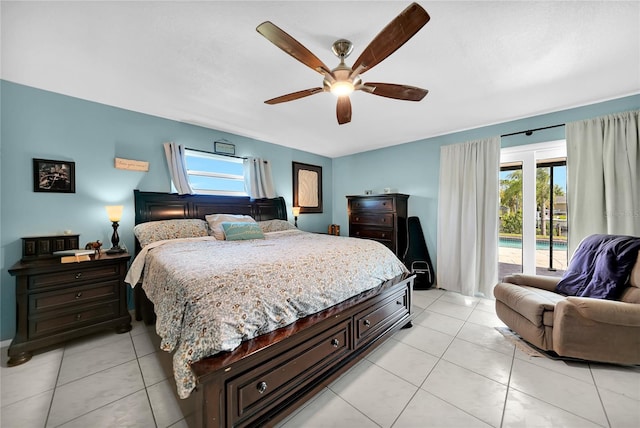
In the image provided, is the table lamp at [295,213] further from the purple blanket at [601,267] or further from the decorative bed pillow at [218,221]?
the purple blanket at [601,267]

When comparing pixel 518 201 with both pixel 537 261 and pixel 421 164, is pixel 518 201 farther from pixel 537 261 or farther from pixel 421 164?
pixel 421 164

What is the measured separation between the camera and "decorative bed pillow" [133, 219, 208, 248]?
265 centimetres

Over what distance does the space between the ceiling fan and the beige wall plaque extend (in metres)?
2.07

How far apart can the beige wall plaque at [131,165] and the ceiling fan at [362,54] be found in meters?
2.07

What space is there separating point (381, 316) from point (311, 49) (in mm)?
2338

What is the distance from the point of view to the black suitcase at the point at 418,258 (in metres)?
3.92

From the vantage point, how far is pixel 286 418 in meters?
1.48

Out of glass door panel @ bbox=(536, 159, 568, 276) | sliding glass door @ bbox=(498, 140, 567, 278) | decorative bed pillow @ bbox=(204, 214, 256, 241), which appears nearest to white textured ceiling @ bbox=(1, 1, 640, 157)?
sliding glass door @ bbox=(498, 140, 567, 278)

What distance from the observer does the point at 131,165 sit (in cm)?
289

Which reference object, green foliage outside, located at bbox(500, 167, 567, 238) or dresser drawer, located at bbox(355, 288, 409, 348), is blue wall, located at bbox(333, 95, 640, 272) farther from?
dresser drawer, located at bbox(355, 288, 409, 348)

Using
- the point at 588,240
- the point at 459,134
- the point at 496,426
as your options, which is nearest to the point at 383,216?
the point at 459,134

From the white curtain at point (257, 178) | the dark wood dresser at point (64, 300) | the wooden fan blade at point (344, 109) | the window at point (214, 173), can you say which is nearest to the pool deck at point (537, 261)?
the wooden fan blade at point (344, 109)

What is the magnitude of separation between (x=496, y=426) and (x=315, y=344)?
1.15 m

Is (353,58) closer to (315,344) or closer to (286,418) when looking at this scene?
(315,344)
